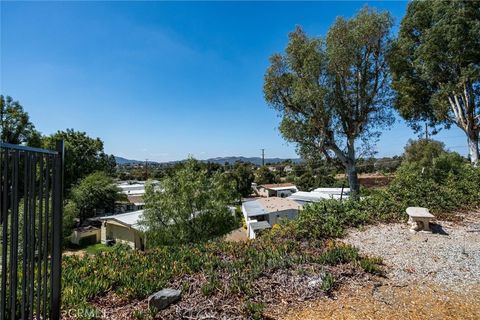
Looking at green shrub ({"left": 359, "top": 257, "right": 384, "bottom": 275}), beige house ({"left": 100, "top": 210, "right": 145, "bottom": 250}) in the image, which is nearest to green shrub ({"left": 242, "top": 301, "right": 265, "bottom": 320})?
green shrub ({"left": 359, "top": 257, "right": 384, "bottom": 275})

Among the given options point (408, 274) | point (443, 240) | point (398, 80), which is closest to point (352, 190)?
point (443, 240)

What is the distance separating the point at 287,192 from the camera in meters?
33.2

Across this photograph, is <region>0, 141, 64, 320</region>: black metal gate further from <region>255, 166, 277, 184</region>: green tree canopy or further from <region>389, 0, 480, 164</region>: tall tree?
<region>255, 166, 277, 184</region>: green tree canopy

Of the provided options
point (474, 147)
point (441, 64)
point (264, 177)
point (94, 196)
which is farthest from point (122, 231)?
point (264, 177)

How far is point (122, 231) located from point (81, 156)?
15116 millimetres

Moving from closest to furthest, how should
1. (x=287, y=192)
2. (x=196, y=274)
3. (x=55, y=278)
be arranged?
(x=55, y=278) → (x=196, y=274) → (x=287, y=192)

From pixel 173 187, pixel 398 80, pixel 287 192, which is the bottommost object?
pixel 287 192

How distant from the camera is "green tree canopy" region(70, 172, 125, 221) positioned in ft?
68.1

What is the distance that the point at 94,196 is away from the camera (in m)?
21.3

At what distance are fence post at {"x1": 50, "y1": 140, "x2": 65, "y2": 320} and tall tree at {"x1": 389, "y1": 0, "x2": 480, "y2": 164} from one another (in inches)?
423

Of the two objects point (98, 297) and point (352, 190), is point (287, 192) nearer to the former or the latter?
point (352, 190)

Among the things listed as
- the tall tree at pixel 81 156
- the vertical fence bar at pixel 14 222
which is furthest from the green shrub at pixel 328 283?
the tall tree at pixel 81 156

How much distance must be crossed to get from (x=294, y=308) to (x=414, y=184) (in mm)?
7058

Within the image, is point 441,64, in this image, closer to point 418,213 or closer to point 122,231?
point 418,213
